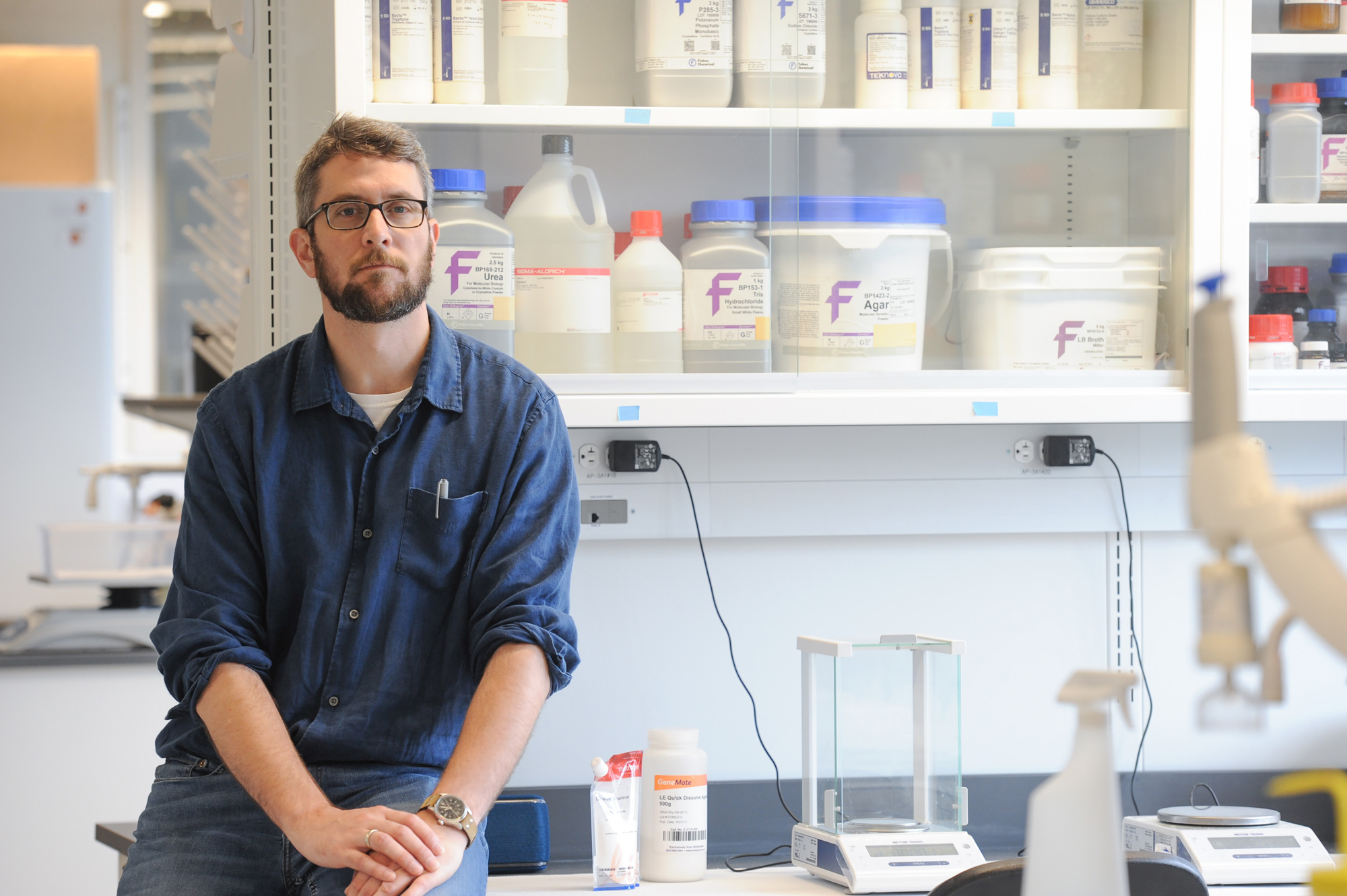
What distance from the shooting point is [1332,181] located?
6.09 feet

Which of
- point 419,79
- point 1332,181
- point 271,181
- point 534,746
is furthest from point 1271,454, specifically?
point 271,181

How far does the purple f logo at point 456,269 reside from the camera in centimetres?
173

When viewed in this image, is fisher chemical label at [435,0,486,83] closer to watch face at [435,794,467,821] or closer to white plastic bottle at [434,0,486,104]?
white plastic bottle at [434,0,486,104]

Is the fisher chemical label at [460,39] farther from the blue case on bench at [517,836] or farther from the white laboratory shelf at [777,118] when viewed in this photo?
the blue case on bench at [517,836]

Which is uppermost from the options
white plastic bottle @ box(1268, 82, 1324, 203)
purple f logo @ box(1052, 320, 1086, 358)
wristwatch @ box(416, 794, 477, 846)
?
white plastic bottle @ box(1268, 82, 1324, 203)

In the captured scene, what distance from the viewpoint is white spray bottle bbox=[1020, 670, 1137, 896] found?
0.63 meters

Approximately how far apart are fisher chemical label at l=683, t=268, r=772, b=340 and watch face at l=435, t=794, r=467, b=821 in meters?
0.75

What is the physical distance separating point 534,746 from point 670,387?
0.67 m

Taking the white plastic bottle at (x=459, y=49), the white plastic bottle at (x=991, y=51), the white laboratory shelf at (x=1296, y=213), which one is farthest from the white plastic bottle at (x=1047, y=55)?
the white plastic bottle at (x=459, y=49)

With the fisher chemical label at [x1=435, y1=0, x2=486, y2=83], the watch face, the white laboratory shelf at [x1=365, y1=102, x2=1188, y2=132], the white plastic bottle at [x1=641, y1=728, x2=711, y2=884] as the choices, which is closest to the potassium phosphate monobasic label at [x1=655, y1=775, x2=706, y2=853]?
the white plastic bottle at [x1=641, y1=728, x2=711, y2=884]

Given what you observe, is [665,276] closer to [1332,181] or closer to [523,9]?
[523,9]

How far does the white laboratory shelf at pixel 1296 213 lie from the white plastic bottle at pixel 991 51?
394 millimetres

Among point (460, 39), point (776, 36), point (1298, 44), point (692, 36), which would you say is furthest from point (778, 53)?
point (1298, 44)

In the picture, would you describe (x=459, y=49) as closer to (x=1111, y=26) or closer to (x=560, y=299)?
(x=560, y=299)
